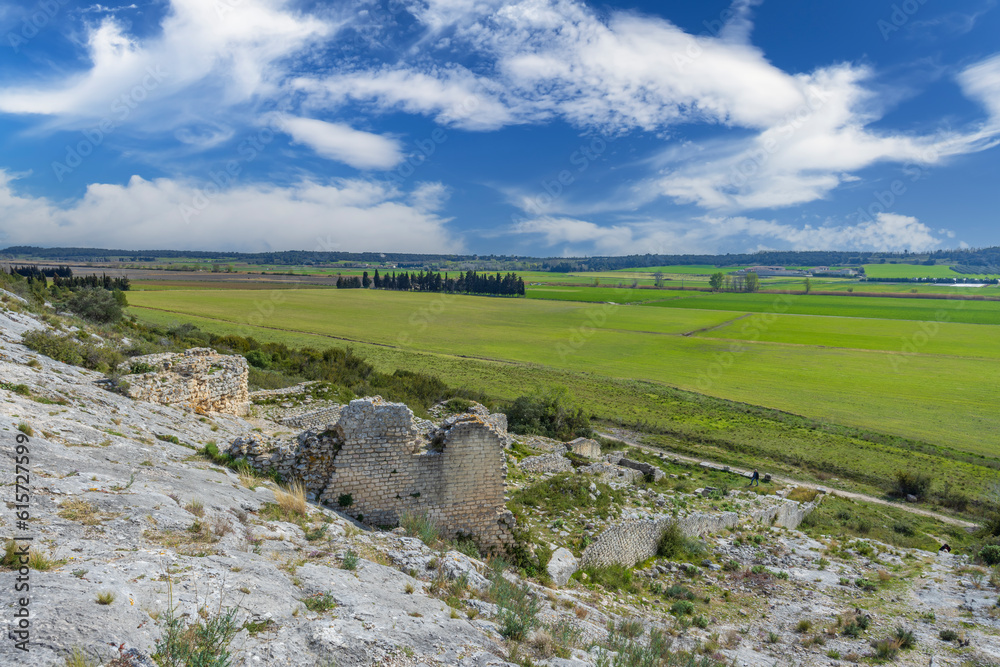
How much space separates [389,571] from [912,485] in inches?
1115

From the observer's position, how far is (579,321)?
9094 centimetres

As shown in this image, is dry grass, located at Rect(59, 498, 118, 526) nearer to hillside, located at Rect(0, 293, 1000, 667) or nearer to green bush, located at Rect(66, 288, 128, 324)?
hillside, located at Rect(0, 293, 1000, 667)

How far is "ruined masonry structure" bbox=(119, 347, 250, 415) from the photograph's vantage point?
42.4ft

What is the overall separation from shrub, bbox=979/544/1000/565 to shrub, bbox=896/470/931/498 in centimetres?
953

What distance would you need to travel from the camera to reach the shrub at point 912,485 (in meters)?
23.6

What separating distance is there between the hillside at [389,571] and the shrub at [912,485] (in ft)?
26.6

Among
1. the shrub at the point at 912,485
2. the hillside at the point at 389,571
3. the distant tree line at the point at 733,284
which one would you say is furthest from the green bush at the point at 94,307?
the distant tree line at the point at 733,284

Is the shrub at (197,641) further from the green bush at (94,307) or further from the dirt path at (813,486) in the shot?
the green bush at (94,307)

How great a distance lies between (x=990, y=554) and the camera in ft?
49.6

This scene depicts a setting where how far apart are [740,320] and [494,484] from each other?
326 ft

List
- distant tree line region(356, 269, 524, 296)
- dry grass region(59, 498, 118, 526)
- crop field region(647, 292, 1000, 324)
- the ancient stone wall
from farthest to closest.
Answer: distant tree line region(356, 269, 524, 296), crop field region(647, 292, 1000, 324), the ancient stone wall, dry grass region(59, 498, 118, 526)

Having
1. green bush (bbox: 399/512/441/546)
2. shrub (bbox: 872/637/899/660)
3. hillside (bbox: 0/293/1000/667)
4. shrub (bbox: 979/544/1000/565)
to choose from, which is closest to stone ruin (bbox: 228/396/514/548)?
green bush (bbox: 399/512/441/546)

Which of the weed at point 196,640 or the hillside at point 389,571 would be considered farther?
the hillside at point 389,571

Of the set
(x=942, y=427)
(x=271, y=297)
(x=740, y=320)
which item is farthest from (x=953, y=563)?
(x=271, y=297)
